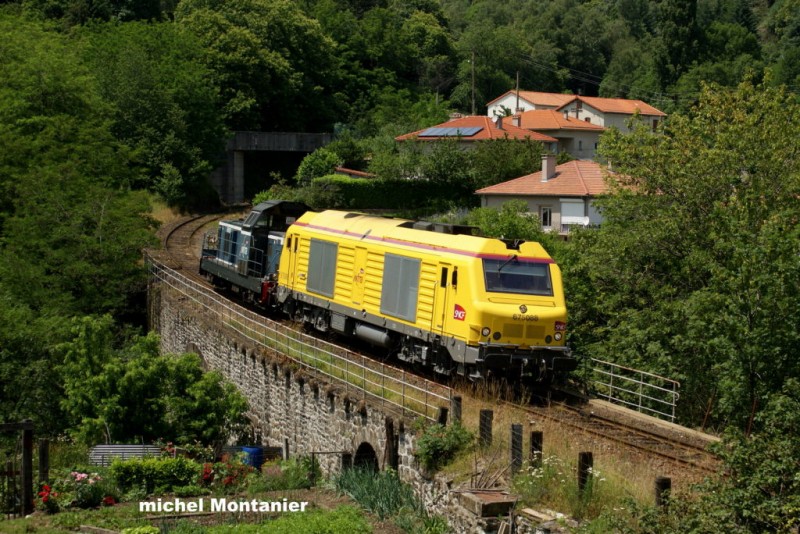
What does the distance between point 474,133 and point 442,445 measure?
5197 cm

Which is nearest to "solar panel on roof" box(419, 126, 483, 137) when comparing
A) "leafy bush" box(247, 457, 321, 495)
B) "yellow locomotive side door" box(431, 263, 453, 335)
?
"yellow locomotive side door" box(431, 263, 453, 335)

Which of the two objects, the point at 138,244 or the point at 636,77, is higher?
the point at 636,77

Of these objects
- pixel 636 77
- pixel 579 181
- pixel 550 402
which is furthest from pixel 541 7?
pixel 550 402

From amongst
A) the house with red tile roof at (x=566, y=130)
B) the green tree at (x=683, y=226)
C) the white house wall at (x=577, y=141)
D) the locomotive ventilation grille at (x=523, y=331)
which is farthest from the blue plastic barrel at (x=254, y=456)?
the white house wall at (x=577, y=141)

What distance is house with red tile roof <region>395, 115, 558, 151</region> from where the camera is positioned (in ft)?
219

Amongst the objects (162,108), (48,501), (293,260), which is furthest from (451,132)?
(48,501)

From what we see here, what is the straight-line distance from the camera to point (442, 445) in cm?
1708

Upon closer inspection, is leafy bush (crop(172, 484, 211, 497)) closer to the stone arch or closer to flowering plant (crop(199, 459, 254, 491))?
flowering plant (crop(199, 459, 254, 491))

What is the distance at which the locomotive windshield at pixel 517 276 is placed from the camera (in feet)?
70.1

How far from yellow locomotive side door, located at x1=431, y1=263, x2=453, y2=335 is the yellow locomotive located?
0.02 m

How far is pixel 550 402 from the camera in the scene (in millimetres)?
20984

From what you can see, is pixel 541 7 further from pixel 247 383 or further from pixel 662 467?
pixel 662 467

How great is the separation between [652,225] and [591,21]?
10832 centimetres

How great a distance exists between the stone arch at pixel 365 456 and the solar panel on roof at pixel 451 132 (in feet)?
156
